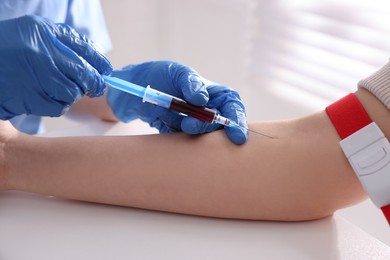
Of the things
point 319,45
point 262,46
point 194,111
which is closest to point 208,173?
point 194,111

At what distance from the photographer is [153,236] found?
30.3 inches

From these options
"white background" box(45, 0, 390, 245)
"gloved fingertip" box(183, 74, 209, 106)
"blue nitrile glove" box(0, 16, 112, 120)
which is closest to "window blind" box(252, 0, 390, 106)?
"white background" box(45, 0, 390, 245)

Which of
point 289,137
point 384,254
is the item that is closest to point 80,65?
point 289,137

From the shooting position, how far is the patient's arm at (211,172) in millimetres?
814

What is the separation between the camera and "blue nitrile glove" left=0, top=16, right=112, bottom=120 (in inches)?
30.6

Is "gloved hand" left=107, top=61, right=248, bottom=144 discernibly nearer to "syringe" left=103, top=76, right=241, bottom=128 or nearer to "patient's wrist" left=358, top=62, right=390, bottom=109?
"syringe" left=103, top=76, right=241, bottom=128

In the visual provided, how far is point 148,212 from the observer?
2.79 feet

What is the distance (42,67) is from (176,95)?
0.97 ft

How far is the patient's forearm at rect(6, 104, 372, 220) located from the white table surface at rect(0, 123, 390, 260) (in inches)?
0.9

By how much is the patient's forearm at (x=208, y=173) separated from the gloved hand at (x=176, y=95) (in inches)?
1.4

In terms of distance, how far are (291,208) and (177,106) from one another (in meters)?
0.28

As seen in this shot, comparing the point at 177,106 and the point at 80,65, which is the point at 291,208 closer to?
the point at 177,106

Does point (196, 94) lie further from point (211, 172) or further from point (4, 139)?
point (4, 139)

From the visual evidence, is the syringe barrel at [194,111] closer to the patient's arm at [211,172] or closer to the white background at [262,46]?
the patient's arm at [211,172]
